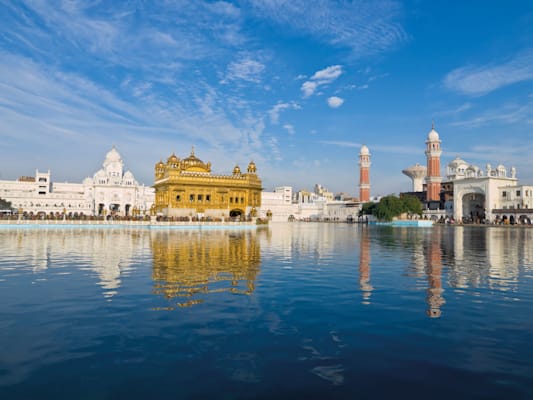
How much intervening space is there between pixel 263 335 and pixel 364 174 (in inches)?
4529

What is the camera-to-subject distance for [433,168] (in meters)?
97.4

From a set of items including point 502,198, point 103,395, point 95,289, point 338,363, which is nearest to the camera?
point 103,395

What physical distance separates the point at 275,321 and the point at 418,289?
5.03 metres

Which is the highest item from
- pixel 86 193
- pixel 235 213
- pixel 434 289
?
pixel 86 193

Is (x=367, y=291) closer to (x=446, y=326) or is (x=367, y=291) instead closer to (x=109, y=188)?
(x=446, y=326)

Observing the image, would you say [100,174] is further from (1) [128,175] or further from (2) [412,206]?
(2) [412,206]

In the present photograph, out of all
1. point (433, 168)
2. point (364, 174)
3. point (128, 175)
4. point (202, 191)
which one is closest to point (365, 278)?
point (202, 191)

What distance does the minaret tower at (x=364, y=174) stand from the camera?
117500 millimetres

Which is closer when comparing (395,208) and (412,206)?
(395,208)

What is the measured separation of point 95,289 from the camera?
35.7 feet

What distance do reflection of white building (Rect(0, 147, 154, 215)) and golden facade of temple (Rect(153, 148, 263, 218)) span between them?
3705 centimetres

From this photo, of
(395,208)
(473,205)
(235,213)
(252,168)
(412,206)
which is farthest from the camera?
(473,205)

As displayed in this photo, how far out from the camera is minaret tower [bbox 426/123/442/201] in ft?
319

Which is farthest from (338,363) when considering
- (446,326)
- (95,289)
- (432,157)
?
(432,157)
